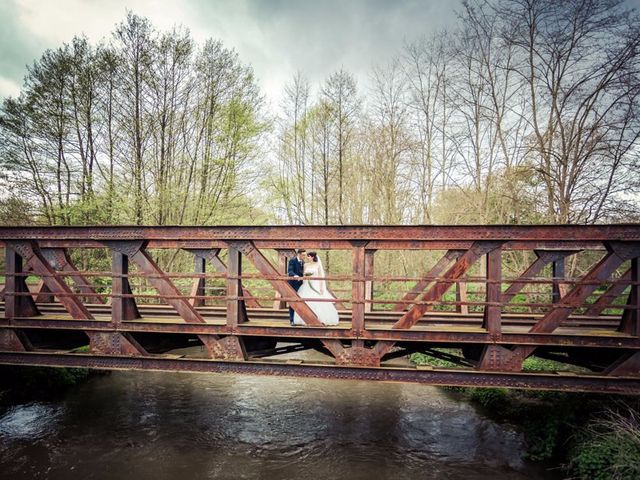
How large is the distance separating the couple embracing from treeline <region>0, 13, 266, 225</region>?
11.2m

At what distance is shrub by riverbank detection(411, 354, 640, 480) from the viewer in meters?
4.86

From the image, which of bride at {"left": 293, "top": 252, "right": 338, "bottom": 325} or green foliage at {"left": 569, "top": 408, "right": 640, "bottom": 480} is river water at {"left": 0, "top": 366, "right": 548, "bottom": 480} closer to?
green foliage at {"left": 569, "top": 408, "right": 640, "bottom": 480}

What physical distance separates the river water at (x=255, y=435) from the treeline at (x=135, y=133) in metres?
8.82

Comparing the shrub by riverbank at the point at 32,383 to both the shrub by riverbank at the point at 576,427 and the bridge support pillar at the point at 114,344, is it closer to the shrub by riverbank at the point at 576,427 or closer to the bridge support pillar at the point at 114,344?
the bridge support pillar at the point at 114,344

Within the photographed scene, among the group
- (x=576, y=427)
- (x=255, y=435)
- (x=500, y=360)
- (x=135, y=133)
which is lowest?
(x=255, y=435)

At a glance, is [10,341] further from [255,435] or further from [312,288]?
[312,288]

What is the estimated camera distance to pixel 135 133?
16.4m

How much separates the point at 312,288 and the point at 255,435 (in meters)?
3.52

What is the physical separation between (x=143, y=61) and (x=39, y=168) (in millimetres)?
6565

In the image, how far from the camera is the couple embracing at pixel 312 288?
235 inches

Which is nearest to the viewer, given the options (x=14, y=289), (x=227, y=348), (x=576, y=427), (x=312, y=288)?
(x=227, y=348)

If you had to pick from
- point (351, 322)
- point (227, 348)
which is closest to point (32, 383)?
point (227, 348)

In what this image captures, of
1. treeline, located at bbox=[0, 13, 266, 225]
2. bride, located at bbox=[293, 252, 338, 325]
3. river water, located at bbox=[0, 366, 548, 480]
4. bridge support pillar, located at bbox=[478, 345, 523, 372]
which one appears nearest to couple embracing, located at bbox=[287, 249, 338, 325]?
A: bride, located at bbox=[293, 252, 338, 325]

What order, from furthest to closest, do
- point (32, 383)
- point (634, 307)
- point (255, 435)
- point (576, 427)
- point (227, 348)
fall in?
point (32, 383), point (255, 435), point (576, 427), point (227, 348), point (634, 307)
